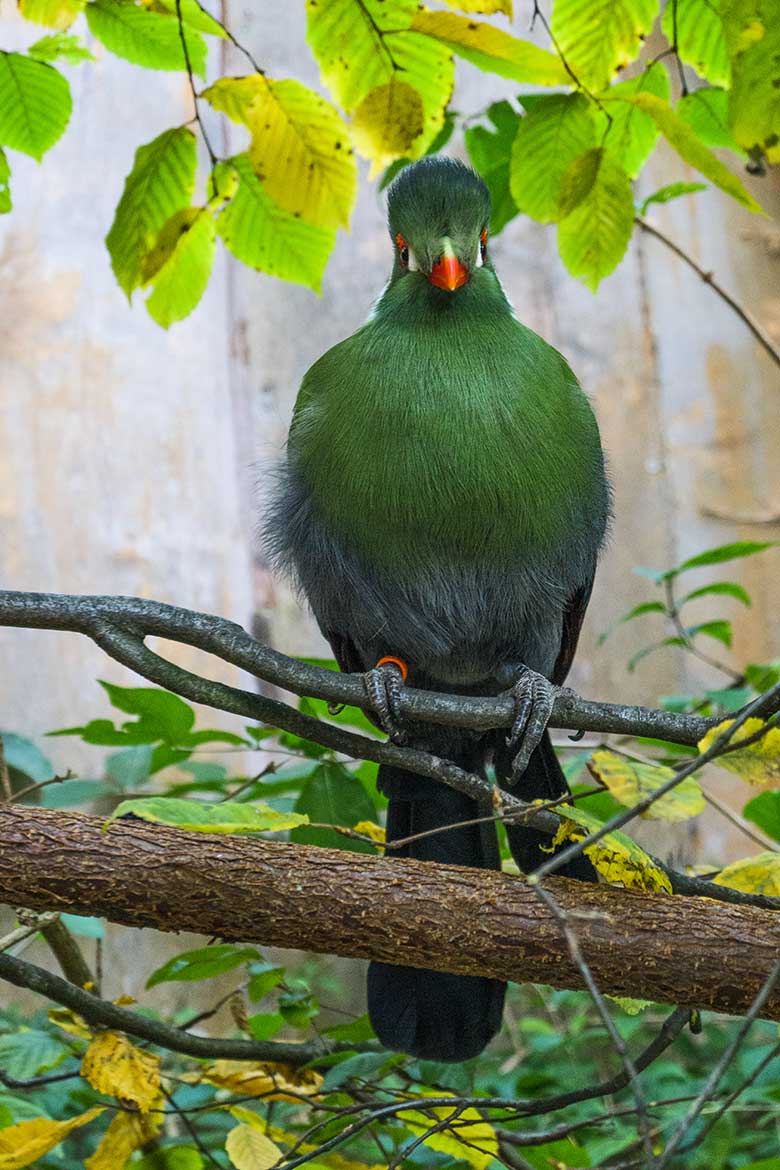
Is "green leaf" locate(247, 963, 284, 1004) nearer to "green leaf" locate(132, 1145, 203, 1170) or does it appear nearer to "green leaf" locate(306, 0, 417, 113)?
"green leaf" locate(132, 1145, 203, 1170)

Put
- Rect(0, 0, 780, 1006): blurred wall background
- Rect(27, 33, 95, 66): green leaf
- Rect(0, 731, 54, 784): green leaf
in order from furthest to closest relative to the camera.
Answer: Rect(0, 0, 780, 1006): blurred wall background
Rect(0, 731, 54, 784): green leaf
Rect(27, 33, 95, 66): green leaf

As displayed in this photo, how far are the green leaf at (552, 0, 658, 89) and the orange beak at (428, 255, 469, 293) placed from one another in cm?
39

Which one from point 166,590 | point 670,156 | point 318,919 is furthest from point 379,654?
point 670,156

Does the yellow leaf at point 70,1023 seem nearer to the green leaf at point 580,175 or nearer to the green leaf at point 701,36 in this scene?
the green leaf at point 580,175

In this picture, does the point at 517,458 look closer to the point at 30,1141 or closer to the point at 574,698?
the point at 574,698

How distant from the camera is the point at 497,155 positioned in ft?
7.02

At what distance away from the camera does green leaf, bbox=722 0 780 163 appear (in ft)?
3.99

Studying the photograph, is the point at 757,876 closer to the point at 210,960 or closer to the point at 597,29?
the point at 210,960

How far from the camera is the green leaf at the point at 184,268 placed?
5.38 feet

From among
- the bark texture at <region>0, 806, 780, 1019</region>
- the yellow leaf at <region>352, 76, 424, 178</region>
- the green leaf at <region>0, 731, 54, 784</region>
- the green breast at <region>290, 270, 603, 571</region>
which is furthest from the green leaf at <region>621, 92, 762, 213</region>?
the green leaf at <region>0, 731, 54, 784</region>

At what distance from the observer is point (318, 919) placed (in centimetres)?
126

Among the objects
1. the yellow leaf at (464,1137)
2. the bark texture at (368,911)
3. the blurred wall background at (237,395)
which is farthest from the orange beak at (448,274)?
A: the blurred wall background at (237,395)

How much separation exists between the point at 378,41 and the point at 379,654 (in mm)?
1031

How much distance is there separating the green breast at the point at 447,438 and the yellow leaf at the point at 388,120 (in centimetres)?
43
